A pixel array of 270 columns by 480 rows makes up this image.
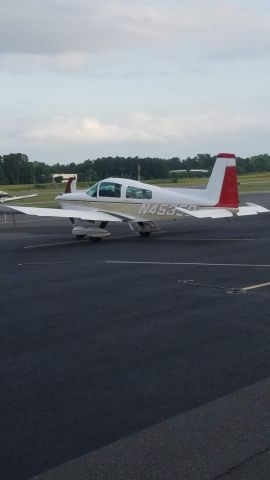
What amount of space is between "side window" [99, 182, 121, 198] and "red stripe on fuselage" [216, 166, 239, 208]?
3.61 m

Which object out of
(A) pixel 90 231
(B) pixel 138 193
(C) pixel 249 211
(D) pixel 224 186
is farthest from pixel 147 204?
(C) pixel 249 211

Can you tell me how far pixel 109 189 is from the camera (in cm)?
2231

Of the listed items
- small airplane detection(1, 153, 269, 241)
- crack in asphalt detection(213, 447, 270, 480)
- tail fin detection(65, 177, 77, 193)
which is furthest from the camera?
tail fin detection(65, 177, 77, 193)

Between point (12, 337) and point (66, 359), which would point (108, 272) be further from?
point (66, 359)

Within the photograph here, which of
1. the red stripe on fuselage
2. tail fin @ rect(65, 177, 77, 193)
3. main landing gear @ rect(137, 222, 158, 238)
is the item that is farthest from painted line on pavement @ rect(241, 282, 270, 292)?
tail fin @ rect(65, 177, 77, 193)

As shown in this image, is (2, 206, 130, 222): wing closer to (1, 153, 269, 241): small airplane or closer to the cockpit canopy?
(1, 153, 269, 241): small airplane

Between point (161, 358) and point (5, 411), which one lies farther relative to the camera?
point (161, 358)

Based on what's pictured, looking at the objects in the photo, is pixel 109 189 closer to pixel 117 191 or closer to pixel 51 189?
pixel 117 191

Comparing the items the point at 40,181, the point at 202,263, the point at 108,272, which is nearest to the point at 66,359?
the point at 108,272

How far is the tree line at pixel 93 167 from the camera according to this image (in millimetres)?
73875

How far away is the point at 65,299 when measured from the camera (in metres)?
11.2

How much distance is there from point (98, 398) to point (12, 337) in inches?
108

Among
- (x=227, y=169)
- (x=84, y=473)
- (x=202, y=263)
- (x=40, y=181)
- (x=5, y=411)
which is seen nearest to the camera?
(x=84, y=473)

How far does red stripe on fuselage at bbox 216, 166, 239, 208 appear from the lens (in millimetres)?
21062
